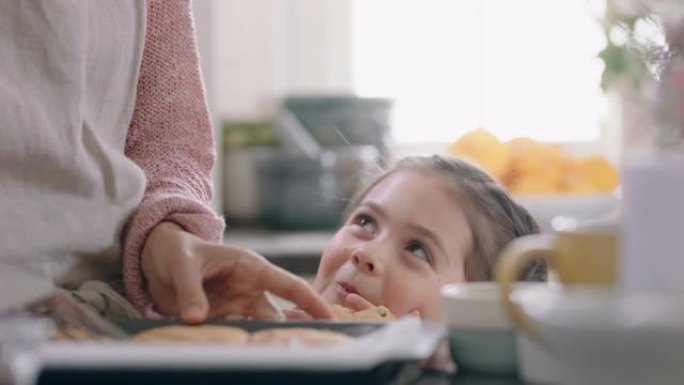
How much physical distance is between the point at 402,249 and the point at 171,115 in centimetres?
32

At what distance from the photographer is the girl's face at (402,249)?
4.42ft

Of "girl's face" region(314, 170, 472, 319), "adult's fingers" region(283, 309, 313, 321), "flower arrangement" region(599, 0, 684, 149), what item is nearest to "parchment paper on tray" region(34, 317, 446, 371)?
"adult's fingers" region(283, 309, 313, 321)

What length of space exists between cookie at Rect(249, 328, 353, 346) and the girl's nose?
1.63ft

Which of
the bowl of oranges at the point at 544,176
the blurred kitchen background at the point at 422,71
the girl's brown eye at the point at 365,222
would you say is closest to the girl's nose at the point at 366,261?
the girl's brown eye at the point at 365,222

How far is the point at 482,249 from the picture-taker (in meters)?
1.46

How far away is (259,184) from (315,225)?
0.23 m

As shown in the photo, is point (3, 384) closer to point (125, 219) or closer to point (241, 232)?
point (125, 219)

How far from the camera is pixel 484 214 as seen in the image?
1.47m

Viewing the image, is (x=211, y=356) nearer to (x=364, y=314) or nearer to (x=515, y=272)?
(x=515, y=272)

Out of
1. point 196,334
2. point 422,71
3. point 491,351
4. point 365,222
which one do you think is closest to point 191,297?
point 196,334

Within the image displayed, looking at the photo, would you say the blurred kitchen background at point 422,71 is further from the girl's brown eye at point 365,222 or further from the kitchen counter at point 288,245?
the girl's brown eye at point 365,222

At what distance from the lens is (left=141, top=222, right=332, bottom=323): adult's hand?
952 mm

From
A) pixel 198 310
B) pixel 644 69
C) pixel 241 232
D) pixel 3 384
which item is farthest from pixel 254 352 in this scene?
pixel 241 232

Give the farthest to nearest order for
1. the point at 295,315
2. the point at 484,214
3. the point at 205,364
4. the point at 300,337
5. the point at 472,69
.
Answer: the point at 472,69 → the point at 484,214 → the point at 295,315 → the point at 300,337 → the point at 205,364
